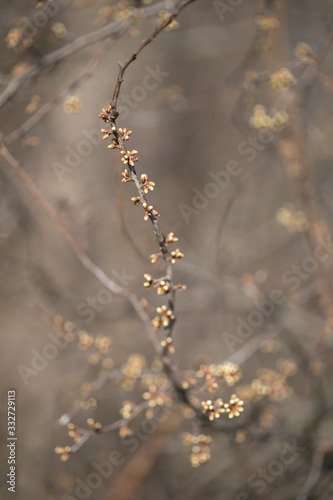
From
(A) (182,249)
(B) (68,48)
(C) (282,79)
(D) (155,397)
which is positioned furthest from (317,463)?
(B) (68,48)

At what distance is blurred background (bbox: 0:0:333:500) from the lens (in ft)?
9.30

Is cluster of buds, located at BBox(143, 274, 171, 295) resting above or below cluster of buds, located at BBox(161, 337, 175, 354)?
above

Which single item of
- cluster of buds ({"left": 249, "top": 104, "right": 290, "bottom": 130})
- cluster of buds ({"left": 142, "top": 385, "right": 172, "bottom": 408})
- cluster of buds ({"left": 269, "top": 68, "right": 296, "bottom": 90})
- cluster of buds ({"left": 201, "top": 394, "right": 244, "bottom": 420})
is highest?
cluster of buds ({"left": 269, "top": 68, "right": 296, "bottom": 90})

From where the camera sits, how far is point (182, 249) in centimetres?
557

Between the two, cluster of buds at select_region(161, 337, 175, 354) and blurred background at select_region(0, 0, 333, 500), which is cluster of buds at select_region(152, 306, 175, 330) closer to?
cluster of buds at select_region(161, 337, 175, 354)

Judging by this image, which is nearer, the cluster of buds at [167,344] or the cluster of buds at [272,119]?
the cluster of buds at [167,344]

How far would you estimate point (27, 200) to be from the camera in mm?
4469

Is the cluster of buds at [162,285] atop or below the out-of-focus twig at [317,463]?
atop

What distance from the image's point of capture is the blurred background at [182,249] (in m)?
2.84

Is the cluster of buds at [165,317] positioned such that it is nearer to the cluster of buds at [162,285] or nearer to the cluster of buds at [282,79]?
the cluster of buds at [162,285]

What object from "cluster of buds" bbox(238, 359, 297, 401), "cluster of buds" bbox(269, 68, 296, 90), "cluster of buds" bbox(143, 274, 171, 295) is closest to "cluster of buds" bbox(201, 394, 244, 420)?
"cluster of buds" bbox(143, 274, 171, 295)

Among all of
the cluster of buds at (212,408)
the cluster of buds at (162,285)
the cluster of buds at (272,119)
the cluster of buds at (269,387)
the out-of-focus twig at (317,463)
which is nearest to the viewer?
the cluster of buds at (162,285)

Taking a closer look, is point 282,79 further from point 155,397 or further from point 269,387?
point 155,397

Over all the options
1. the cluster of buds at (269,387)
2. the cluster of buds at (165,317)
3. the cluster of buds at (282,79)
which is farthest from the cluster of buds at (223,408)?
the cluster of buds at (282,79)
